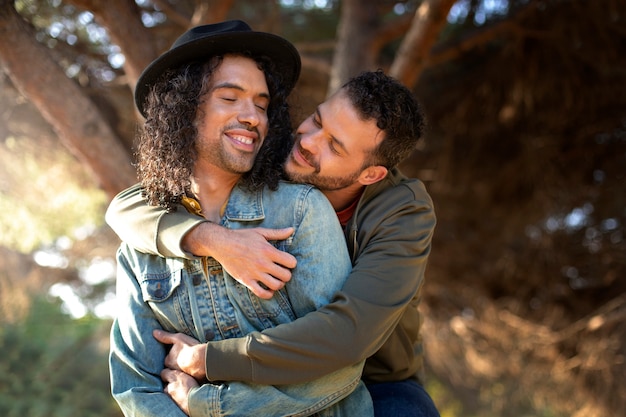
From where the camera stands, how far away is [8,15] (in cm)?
287

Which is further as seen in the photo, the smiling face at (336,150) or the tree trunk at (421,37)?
the tree trunk at (421,37)

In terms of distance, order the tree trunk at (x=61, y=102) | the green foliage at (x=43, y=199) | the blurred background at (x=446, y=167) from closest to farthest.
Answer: the tree trunk at (x=61, y=102), the blurred background at (x=446, y=167), the green foliage at (x=43, y=199)

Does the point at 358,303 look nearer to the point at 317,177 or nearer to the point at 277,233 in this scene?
the point at 277,233

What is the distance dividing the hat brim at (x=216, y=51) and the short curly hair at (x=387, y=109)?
33 cm

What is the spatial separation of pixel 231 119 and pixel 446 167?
14.0ft

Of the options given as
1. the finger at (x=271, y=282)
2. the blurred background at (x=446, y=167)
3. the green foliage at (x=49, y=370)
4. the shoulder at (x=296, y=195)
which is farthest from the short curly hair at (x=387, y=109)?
the green foliage at (x=49, y=370)

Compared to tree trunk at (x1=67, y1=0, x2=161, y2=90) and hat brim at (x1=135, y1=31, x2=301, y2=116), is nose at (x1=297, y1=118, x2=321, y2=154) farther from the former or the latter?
tree trunk at (x1=67, y1=0, x2=161, y2=90)

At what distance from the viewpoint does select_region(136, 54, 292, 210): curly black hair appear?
239cm

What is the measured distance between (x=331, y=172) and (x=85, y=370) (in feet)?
19.1

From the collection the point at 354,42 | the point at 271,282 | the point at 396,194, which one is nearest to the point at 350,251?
the point at 396,194

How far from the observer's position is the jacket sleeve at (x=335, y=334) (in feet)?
6.47

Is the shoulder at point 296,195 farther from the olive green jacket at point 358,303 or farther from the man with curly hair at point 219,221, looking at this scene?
the olive green jacket at point 358,303

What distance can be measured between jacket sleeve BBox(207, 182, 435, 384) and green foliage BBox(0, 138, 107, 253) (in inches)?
160

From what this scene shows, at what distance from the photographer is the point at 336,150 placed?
2.47 meters
